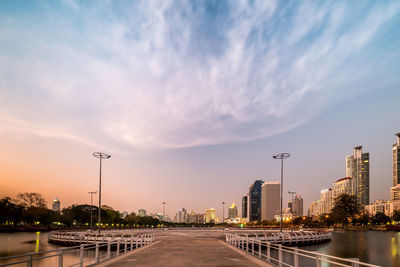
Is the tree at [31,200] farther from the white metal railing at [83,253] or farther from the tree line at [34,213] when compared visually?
the white metal railing at [83,253]

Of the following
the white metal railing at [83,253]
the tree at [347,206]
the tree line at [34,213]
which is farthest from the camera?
the tree at [347,206]

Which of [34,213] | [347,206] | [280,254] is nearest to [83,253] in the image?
[280,254]

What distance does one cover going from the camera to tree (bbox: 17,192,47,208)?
107 metres

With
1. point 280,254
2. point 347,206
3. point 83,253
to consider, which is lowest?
point 347,206

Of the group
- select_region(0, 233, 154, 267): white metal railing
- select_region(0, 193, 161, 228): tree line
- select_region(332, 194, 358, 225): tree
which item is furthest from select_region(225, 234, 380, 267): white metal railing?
select_region(332, 194, 358, 225): tree

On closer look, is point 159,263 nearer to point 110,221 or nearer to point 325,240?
point 325,240

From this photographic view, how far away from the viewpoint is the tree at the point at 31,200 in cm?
10669

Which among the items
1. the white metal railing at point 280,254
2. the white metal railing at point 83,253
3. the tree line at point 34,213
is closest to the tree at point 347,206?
the tree line at point 34,213

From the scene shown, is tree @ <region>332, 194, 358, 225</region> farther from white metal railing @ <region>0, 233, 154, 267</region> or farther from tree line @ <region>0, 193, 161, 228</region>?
white metal railing @ <region>0, 233, 154, 267</region>

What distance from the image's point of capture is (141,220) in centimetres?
14912

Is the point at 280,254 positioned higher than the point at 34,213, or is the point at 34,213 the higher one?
the point at 280,254

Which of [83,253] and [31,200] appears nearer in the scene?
[83,253]

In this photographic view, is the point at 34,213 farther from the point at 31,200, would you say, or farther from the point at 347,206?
the point at 347,206

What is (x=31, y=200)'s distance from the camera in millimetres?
108562
